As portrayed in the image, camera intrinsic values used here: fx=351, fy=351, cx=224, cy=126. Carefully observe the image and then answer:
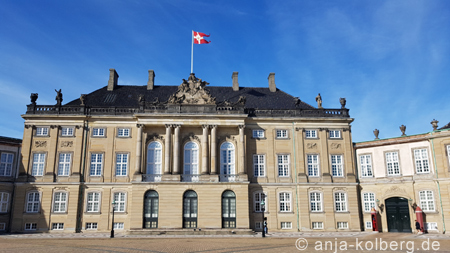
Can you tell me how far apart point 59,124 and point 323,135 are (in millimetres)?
30142

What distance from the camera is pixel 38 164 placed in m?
38.5

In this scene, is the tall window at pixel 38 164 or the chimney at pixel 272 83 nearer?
the tall window at pixel 38 164

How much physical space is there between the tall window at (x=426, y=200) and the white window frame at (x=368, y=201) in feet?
15.4

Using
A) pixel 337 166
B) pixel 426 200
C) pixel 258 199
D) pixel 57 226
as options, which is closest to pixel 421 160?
pixel 426 200

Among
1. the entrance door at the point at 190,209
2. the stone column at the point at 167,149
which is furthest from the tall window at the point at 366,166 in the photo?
the stone column at the point at 167,149

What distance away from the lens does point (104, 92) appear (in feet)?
148

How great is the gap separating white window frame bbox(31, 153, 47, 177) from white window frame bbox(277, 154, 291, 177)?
26018 millimetres

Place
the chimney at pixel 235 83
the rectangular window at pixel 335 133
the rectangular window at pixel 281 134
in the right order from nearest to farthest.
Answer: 1. the rectangular window at pixel 281 134
2. the rectangular window at pixel 335 133
3. the chimney at pixel 235 83

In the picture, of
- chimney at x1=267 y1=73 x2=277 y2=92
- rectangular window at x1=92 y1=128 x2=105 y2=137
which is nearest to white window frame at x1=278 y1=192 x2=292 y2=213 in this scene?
chimney at x1=267 y1=73 x2=277 y2=92

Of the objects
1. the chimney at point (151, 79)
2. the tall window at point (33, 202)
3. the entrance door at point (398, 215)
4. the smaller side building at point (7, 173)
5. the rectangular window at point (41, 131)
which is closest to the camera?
the entrance door at point (398, 215)

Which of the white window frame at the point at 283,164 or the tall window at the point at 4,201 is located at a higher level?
the white window frame at the point at 283,164

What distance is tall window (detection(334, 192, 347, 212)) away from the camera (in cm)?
3875

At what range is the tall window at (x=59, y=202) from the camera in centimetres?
3747

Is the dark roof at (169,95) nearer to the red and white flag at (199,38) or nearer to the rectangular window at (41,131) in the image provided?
the rectangular window at (41,131)
